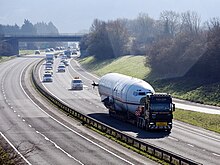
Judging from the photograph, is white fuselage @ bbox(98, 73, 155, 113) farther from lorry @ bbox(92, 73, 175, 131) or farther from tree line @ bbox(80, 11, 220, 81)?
tree line @ bbox(80, 11, 220, 81)

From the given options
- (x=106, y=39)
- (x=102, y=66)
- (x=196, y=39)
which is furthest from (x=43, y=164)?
(x=106, y=39)

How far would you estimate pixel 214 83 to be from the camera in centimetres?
7112

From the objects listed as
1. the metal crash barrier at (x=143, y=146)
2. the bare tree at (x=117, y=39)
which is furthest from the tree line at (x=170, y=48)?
the metal crash barrier at (x=143, y=146)

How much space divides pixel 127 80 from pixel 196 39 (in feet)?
135

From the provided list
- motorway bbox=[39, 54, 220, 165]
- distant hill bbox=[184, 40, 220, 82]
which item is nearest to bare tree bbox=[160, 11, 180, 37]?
distant hill bbox=[184, 40, 220, 82]

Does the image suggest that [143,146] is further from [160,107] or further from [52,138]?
[160,107]

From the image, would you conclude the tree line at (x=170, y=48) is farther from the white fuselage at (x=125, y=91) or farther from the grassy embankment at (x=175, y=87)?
the white fuselage at (x=125, y=91)

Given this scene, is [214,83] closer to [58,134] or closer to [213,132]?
[213,132]

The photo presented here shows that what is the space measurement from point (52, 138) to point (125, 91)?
945cm

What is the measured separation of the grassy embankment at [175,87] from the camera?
47725 millimetres

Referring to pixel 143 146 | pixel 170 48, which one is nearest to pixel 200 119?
pixel 143 146

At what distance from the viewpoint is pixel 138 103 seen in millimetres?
43469

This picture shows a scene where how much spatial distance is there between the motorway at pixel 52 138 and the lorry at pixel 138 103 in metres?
3.88

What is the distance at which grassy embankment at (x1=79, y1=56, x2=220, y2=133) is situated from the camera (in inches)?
1879
